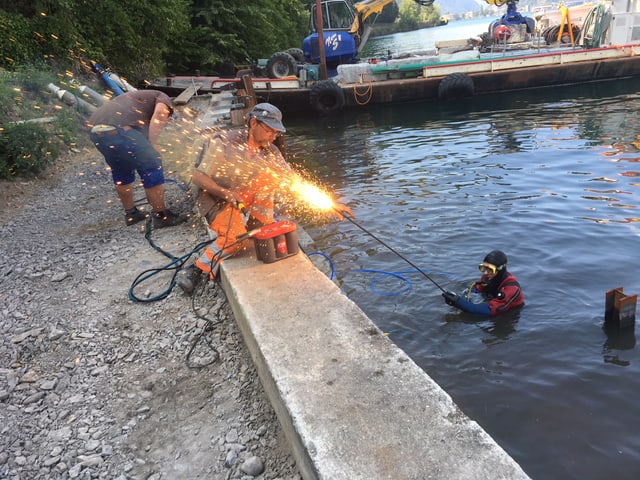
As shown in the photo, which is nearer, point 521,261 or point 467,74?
point 521,261

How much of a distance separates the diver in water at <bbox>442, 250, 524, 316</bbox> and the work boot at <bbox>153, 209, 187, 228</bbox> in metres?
4.09

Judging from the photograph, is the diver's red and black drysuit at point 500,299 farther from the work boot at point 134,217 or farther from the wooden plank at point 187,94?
the wooden plank at point 187,94

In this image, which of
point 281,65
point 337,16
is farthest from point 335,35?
point 281,65

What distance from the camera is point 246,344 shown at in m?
3.88

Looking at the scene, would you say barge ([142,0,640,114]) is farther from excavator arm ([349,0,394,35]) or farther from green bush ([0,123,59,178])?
green bush ([0,123,59,178])

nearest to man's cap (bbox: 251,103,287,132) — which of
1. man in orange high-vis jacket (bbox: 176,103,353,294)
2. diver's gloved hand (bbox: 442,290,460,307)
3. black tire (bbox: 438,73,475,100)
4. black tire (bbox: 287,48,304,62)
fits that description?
man in orange high-vis jacket (bbox: 176,103,353,294)

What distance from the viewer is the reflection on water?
3760mm


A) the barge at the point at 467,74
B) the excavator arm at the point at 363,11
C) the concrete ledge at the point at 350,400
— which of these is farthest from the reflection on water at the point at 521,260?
the excavator arm at the point at 363,11

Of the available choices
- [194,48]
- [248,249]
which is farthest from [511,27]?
[248,249]

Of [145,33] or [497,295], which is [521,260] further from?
[145,33]

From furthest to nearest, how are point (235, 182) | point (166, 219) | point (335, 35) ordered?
point (335, 35)
point (166, 219)
point (235, 182)

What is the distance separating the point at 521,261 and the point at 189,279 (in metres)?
4.60

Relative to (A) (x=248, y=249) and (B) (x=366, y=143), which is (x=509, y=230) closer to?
(A) (x=248, y=249)

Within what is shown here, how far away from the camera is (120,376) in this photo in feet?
11.9
